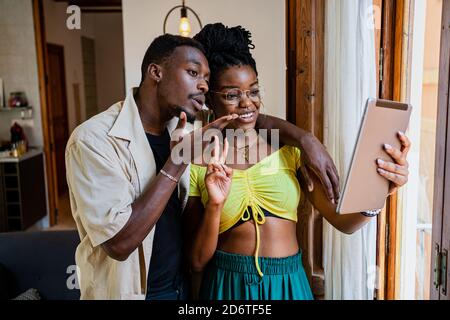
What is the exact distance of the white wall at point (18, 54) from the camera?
2.27 feet

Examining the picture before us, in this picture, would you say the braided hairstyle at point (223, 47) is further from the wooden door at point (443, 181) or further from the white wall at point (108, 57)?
the wooden door at point (443, 181)

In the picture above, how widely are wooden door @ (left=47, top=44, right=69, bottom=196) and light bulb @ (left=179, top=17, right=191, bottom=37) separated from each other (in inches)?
8.9

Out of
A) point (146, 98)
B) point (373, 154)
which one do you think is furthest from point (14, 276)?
point (373, 154)

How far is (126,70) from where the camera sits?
26.0 inches

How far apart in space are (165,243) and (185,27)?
1.16ft

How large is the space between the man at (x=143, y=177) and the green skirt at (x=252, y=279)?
0.20ft

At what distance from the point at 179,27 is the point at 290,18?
0.19 m

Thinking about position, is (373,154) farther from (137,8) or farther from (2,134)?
(2,134)

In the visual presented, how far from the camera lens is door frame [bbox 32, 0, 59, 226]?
699 millimetres

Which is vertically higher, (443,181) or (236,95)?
(236,95)

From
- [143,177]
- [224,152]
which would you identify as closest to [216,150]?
[224,152]

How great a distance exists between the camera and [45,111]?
756 millimetres

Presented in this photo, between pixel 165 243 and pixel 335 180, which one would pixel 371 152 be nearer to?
pixel 335 180
